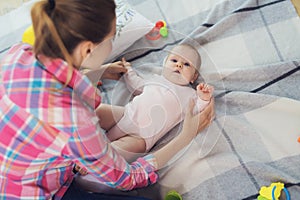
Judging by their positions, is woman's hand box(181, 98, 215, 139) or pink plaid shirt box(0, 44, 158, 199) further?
woman's hand box(181, 98, 215, 139)

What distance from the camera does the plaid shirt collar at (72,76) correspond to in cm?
76

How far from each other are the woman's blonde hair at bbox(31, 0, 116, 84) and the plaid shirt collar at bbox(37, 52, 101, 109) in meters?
0.01

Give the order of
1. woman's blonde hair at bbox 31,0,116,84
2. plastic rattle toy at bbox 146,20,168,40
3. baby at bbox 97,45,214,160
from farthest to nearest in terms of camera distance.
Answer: plastic rattle toy at bbox 146,20,168,40 → baby at bbox 97,45,214,160 → woman's blonde hair at bbox 31,0,116,84

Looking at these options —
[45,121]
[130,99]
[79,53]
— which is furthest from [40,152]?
[130,99]

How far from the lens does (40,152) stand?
2.69ft

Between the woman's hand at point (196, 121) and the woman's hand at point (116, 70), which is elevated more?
the woman's hand at point (116, 70)

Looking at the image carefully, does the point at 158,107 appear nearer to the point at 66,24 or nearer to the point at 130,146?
the point at 130,146

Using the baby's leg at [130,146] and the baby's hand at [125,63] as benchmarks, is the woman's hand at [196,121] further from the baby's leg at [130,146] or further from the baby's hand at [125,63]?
the baby's hand at [125,63]

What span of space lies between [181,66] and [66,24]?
0.43 metres

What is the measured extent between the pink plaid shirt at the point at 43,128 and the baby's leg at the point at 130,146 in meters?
0.13

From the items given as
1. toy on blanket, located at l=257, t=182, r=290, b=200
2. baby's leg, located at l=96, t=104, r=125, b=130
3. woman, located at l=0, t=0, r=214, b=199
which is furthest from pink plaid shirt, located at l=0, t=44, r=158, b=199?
toy on blanket, located at l=257, t=182, r=290, b=200

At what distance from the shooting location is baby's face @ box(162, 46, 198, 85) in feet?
3.54

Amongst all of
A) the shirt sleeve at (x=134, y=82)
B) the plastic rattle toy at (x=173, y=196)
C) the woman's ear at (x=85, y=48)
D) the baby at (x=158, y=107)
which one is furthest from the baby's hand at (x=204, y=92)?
the woman's ear at (x=85, y=48)

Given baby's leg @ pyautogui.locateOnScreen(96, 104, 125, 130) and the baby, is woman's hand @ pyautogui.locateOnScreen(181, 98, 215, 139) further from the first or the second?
baby's leg @ pyautogui.locateOnScreen(96, 104, 125, 130)
